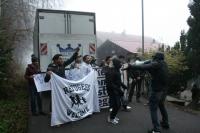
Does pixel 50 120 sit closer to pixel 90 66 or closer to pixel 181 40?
pixel 90 66

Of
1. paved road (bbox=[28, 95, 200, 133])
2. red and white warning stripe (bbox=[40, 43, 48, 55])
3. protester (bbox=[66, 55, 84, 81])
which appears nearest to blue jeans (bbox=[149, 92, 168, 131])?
paved road (bbox=[28, 95, 200, 133])

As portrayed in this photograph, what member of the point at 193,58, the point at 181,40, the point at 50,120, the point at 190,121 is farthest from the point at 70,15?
the point at 181,40

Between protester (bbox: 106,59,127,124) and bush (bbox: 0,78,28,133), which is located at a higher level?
protester (bbox: 106,59,127,124)

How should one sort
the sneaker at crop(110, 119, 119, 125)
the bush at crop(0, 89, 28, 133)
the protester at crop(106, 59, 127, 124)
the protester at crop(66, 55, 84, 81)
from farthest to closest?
the protester at crop(66, 55, 84, 81) → the sneaker at crop(110, 119, 119, 125) → the protester at crop(106, 59, 127, 124) → the bush at crop(0, 89, 28, 133)

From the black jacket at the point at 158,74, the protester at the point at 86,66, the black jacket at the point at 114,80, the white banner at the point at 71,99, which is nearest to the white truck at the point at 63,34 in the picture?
the protester at the point at 86,66

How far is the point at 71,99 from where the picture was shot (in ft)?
36.8

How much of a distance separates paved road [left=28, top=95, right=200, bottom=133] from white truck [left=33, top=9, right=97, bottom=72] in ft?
9.22

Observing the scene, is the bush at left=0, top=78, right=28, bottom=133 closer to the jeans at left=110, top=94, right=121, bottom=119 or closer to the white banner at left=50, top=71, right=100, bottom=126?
the white banner at left=50, top=71, right=100, bottom=126

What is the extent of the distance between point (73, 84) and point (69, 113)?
844mm

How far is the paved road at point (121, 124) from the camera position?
10367 millimetres

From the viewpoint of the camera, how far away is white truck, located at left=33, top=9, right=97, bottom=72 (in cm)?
1487

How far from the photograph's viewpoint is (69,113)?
1107cm

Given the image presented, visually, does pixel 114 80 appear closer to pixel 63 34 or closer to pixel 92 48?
pixel 92 48

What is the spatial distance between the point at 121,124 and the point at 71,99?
153 cm
